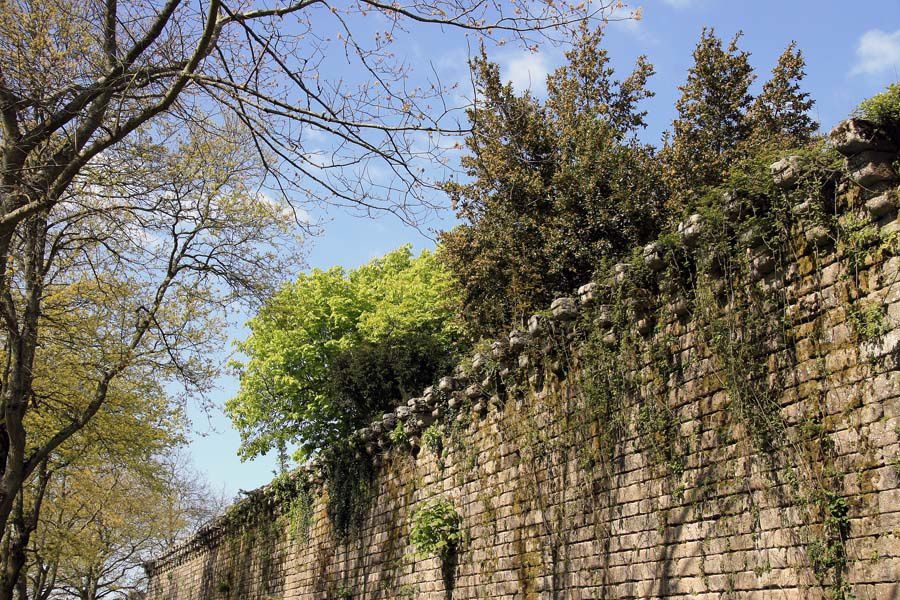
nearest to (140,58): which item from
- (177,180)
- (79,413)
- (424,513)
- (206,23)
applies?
(206,23)

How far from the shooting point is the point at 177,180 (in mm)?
8516

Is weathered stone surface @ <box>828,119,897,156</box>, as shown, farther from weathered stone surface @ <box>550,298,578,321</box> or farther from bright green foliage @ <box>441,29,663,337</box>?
bright green foliage @ <box>441,29,663,337</box>

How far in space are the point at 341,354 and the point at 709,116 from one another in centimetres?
1286

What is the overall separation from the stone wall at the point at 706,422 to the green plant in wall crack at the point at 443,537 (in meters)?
0.06

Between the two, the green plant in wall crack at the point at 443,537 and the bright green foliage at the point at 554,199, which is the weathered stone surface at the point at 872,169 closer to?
the green plant in wall crack at the point at 443,537

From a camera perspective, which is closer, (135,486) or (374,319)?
(374,319)

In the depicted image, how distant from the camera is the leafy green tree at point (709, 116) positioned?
16.5m

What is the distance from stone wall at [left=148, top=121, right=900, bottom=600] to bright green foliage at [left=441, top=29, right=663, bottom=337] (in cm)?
612

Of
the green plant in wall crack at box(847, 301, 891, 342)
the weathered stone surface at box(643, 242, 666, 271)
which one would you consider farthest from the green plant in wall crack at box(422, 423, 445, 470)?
Result: the green plant in wall crack at box(847, 301, 891, 342)

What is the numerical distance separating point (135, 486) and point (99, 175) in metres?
21.8

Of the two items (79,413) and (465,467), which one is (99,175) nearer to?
(465,467)

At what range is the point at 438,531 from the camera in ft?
36.3

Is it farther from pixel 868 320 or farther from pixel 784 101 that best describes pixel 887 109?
pixel 784 101

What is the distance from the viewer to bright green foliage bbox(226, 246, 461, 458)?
2414cm
